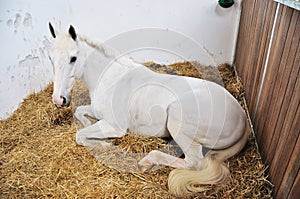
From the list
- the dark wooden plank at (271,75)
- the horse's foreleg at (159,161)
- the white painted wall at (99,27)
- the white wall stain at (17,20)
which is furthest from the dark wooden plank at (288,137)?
the white wall stain at (17,20)

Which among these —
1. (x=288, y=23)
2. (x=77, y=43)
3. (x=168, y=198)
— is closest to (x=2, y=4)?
(x=77, y=43)

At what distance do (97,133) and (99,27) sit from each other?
152 cm

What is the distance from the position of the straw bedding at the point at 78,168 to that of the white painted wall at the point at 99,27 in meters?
0.46

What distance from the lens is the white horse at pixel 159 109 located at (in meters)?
1.34

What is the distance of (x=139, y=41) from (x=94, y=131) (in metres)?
1.60

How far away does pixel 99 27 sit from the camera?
274cm

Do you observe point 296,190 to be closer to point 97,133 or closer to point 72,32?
point 97,133

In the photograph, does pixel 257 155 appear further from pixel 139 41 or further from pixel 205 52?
pixel 139 41

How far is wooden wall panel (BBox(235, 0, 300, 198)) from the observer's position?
1.09 metres

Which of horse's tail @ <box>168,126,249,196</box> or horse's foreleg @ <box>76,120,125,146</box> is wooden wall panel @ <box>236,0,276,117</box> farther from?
horse's foreleg @ <box>76,120,125,146</box>

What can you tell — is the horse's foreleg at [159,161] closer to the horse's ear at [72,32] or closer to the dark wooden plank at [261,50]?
the dark wooden plank at [261,50]

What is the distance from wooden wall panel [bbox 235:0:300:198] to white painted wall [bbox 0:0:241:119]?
936mm

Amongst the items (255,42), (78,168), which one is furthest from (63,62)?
(255,42)

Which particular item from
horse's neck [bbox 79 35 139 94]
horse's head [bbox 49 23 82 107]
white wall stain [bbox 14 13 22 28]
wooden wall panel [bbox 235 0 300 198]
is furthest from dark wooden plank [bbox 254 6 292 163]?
white wall stain [bbox 14 13 22 28]
